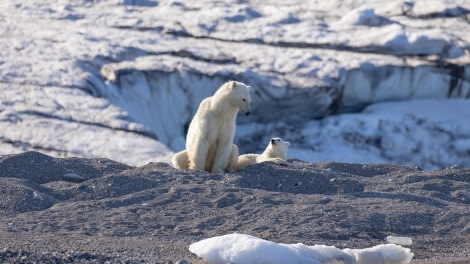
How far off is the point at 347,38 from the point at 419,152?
3248mm

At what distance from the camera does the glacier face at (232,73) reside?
17.1 metres

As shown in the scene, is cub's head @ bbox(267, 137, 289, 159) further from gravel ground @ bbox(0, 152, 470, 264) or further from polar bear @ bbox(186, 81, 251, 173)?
gravel ground @ bbox(0, 152, 470, 264)

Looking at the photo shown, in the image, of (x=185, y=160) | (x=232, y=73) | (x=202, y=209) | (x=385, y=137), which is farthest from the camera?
(x=232, y=73)

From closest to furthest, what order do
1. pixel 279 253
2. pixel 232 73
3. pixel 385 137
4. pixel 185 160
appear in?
pixel 279 253 < pixel 185 160 < pixel 385 137 < pixel 232 73

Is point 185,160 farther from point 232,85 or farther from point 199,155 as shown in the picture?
point 232,85

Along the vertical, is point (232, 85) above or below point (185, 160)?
above

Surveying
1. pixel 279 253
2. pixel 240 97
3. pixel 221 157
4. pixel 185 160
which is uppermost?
pixel 279 253

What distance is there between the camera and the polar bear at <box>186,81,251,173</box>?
1025 cm

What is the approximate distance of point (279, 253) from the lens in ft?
19.8

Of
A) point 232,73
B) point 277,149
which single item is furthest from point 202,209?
point 232,73

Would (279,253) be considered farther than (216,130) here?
No

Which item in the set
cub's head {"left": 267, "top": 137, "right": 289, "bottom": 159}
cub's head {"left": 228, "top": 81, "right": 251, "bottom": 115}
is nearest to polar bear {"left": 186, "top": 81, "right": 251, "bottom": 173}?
cub's head {"left": 228, "top": 81, "right": 251, "bottom": 115}

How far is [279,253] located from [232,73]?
12.7 meters

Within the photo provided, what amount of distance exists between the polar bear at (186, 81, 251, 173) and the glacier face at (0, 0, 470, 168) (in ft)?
18.6
